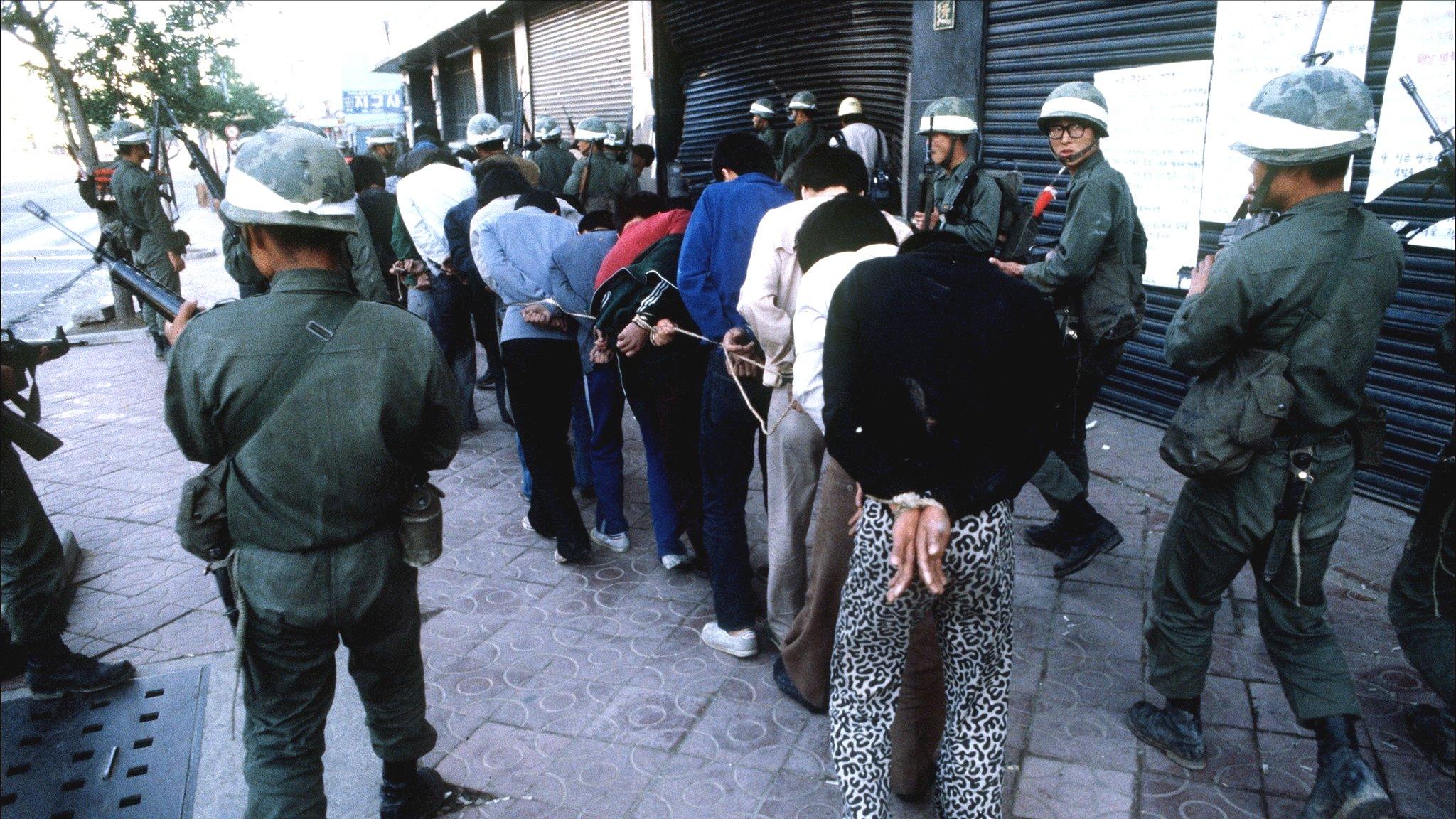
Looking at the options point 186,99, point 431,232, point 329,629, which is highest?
point 186,99

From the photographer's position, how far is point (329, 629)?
2398mm

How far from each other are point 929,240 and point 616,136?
963cm

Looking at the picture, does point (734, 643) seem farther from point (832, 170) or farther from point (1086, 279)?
Answer: point (1086, 279)

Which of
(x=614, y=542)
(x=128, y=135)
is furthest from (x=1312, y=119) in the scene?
(x=128, y=135)

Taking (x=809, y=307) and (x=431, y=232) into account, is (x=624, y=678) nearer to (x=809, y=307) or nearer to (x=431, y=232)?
(x=809, y=307)

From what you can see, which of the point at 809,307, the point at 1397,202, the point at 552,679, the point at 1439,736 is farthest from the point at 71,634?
the point at 1397,202

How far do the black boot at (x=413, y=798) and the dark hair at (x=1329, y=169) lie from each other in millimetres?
3097

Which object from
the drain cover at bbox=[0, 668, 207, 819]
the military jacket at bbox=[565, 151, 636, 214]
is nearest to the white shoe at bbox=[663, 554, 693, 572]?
the drain cover at bbox=[0, 668, 207, 819]

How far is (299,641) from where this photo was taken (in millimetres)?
2367

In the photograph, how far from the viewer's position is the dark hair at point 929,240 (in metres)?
2.25

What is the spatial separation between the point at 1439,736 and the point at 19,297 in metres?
17.1

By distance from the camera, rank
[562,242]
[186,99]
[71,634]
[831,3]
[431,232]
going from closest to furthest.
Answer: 1. [71,634]
2. [562,242]
3. [431,232]
4. [831,3]
5. [186,99]

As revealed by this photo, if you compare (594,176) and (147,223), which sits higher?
(594,176)

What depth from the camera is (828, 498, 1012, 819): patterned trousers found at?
2.31 m
